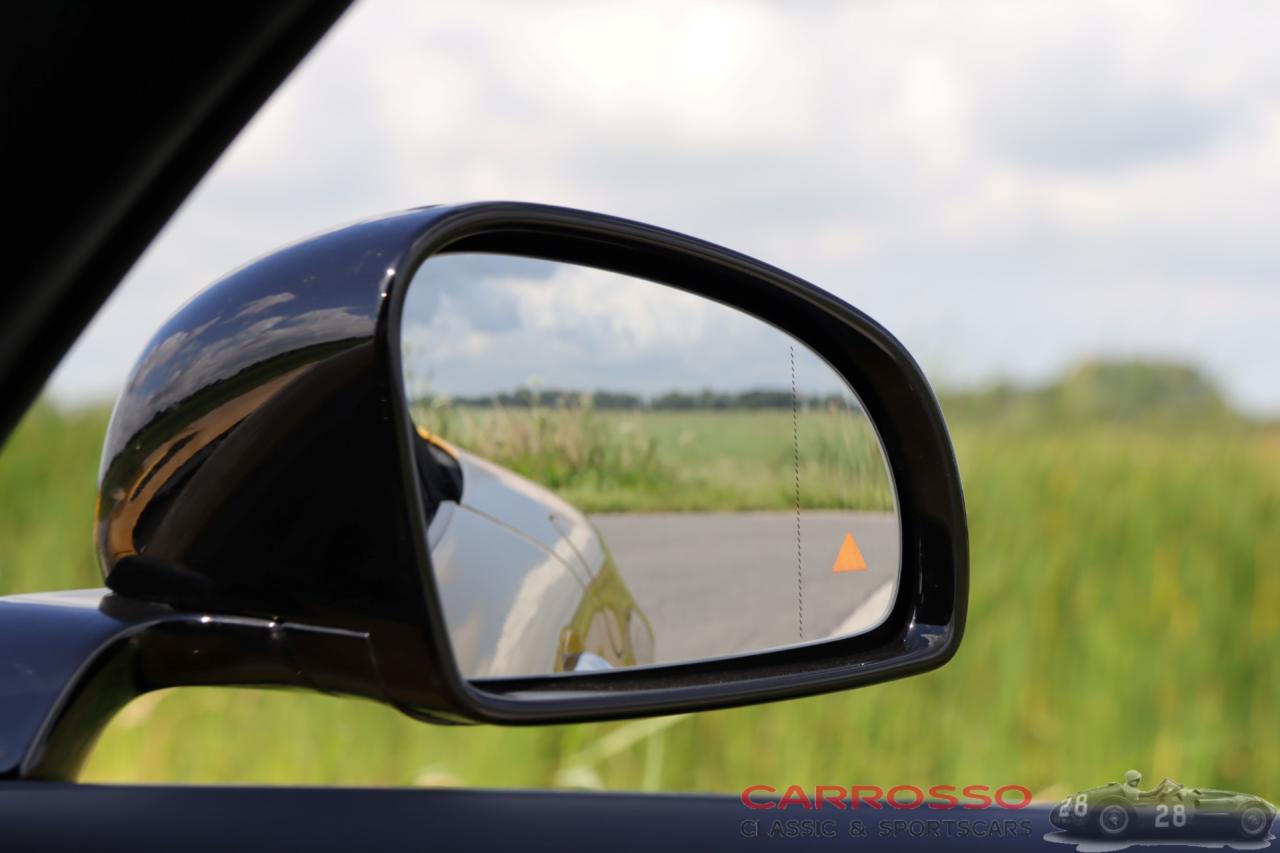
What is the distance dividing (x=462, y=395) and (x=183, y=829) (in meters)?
0.57

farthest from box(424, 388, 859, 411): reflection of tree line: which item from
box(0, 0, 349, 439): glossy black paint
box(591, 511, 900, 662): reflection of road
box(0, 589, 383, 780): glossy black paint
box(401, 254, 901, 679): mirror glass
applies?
box(0, 0, 349, 439): glossy black paint

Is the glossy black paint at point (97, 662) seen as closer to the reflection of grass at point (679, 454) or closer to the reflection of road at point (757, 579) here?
the reflection of grass at point (679, 454)

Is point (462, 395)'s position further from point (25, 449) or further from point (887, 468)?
point (25, 449)

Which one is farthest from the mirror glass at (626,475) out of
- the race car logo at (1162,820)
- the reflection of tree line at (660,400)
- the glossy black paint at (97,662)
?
the race car logo at (1162,820)

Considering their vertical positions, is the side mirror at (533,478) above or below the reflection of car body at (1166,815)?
above

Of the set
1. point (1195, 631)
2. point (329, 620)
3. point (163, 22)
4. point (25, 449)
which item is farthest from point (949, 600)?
point (25, 449)

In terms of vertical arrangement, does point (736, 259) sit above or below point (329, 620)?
above

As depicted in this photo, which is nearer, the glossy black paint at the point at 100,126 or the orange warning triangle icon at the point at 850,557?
the orange warning triangle icon at the point at 850,557

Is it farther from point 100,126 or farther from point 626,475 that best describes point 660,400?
point 100,126

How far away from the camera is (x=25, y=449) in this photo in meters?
4.98

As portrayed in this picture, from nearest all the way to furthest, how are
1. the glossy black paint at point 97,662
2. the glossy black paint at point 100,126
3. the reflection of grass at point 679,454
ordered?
the glossy black paint at point 97,662
the reflection of grass at point 679,454
the glossy black paint at point 100,126

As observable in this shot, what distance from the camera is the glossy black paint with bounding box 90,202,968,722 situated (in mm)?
855

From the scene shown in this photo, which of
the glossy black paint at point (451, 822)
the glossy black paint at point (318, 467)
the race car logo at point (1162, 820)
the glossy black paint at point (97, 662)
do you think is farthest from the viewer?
the race car logo at point (1162, 820)

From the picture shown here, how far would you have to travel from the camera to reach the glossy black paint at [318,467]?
855 mm
